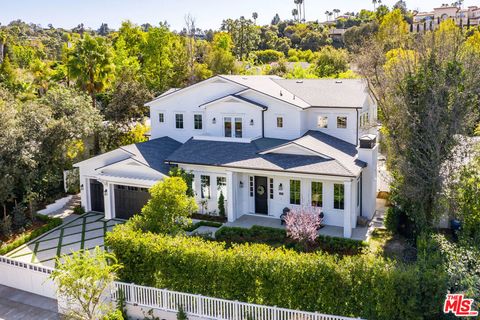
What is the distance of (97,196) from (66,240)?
14.2 ft

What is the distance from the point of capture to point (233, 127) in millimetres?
26391

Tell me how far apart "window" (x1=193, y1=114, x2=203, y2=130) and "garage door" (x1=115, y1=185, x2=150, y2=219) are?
6.05 metres

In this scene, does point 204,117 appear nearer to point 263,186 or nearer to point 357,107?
point 263,186

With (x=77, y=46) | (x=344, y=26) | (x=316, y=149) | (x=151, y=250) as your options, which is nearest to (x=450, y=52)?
(x=316, y=149)

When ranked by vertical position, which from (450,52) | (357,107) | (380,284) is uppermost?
(450,52)

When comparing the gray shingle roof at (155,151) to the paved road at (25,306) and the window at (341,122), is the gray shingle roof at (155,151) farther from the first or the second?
the window at (341,122)

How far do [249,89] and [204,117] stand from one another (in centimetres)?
359

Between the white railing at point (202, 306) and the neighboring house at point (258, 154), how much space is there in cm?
827

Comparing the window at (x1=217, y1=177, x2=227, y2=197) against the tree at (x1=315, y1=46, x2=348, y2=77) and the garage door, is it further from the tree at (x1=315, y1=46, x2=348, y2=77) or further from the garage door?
the tree at (x1=315, y1=46, x2=348, y2=77)

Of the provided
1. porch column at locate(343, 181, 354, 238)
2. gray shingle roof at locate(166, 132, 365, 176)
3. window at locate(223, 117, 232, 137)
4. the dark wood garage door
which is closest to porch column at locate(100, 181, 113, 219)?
the dark wood garage door

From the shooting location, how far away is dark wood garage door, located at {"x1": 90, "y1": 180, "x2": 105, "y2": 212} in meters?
25.8

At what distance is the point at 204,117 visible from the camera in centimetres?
2734

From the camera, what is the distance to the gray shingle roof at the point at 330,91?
25.1 m

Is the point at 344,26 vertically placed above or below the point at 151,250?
above
